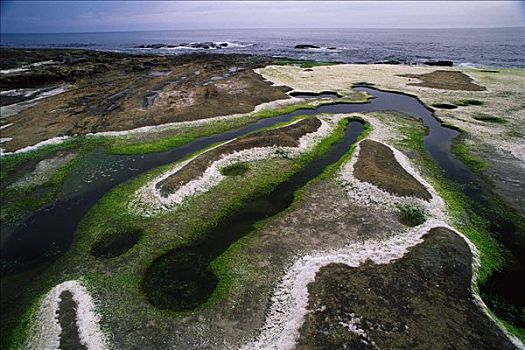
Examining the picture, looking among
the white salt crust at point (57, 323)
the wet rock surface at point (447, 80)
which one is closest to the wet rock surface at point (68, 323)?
the white salt crust at point (57, 323)

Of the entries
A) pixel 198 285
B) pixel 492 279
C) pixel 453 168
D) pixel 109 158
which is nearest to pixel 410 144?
pixel 453 168

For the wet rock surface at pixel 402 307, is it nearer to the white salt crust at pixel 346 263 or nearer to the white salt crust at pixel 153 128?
the white salt crust at pixel 346 263

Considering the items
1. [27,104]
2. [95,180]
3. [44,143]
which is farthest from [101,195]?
[27,104]

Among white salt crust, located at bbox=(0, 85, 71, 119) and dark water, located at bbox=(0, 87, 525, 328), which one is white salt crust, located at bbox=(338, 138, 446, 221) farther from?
white salt crust, located at bbox=(0, 85, 71, 119)

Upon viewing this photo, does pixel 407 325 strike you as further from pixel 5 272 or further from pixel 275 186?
pixel 5 272

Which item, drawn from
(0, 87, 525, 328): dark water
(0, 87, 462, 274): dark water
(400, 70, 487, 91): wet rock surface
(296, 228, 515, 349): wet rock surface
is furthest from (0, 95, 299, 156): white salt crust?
(296, 228, 515, 349): wet rock surface

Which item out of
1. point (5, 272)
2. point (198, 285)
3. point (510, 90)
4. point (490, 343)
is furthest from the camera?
point (510, 90)
